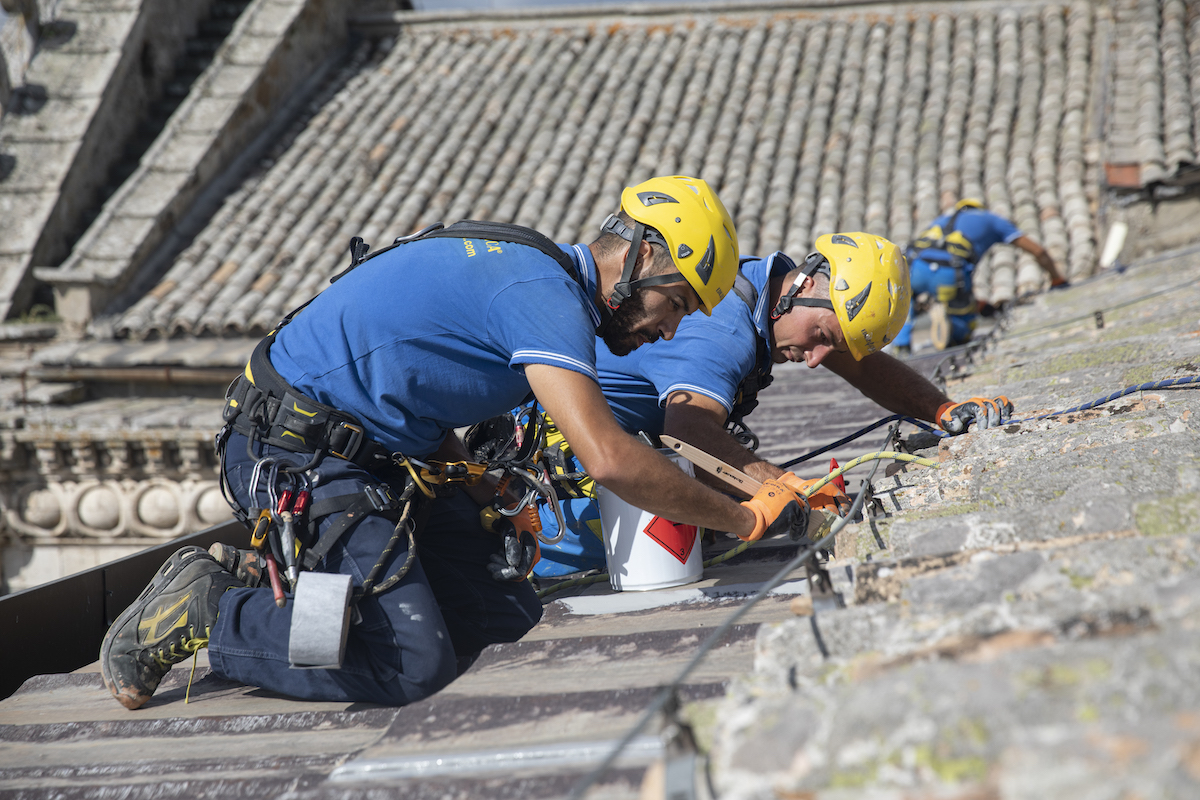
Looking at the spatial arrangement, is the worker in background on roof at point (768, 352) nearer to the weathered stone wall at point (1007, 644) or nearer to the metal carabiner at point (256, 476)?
the weathered stone wall at point (1007, 644)

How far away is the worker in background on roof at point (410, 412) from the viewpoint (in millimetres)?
2232

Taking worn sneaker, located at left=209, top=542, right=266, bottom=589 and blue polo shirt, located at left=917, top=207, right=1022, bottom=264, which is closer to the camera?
worn sneaker, located at left=209, top=542, right=266, bottom=589

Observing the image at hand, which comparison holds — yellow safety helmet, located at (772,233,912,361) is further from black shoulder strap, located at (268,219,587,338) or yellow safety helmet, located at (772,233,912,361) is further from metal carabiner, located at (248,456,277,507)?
metal carabiner, located at (248,456,277,507)

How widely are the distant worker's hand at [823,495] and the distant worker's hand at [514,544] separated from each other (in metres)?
→ 0.82

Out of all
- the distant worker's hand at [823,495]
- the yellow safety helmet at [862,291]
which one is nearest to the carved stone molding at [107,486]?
the yellow safety helmet at [862,291]

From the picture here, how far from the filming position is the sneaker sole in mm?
2414

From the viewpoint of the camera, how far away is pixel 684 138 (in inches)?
422

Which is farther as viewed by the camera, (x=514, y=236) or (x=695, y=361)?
(x=695, y=361)

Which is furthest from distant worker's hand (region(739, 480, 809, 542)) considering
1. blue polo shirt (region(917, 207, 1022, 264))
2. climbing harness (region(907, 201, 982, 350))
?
blue polo shirt (region(917, 207, 1022, 264))

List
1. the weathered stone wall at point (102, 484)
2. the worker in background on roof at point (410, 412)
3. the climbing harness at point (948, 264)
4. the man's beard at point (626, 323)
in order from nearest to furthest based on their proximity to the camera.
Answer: the worker in background on roof at point (410, 412), the man's beard at point (626, 323), the climbing harness at point (948, 264), the weathered stone wall at point (102, 484)

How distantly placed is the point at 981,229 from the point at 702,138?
13.4ft

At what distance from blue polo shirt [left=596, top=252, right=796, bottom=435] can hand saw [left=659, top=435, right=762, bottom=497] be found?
0.31 meters

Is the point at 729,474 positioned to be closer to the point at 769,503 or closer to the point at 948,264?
the point at 769,503

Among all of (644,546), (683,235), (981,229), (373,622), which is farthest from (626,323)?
(981,229)
